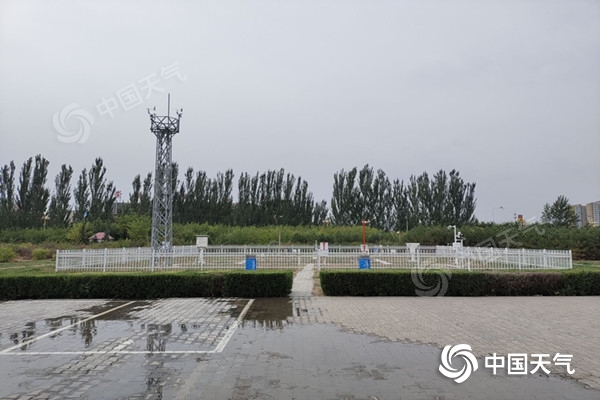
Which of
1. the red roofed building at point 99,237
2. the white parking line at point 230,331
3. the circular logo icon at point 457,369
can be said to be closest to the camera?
the circular logo icon at point 457,369

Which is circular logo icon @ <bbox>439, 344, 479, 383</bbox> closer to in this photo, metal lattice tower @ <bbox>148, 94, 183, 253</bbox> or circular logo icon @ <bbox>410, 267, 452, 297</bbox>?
circular logo icon @ <bbox>410, 267, 452, 297</bbox>

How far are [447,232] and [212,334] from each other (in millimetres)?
34773

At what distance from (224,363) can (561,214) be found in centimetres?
5635

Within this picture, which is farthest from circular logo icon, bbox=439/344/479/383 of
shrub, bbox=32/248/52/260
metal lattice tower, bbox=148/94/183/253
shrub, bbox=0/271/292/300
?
shrub, bbox=32/248/52/260

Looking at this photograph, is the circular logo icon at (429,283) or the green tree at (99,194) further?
the green tree at (99,194)

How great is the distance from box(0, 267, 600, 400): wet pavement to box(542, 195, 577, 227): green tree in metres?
46.7

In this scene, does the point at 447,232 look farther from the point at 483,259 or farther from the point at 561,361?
the point at 561,361

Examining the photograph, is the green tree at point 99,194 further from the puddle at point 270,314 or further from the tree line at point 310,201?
the puddle at point 270,314

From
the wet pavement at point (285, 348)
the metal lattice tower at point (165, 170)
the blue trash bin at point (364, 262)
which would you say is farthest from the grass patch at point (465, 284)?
the metal lattice tower at point (165, 170)

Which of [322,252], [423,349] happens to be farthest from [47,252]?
[423,349]

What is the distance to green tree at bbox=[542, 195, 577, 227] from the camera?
49.7 meters

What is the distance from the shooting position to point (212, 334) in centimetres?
682

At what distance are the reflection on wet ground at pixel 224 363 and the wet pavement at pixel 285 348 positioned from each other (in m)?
0.02

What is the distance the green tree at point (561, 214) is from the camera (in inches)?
1957
